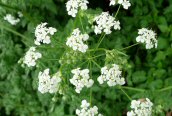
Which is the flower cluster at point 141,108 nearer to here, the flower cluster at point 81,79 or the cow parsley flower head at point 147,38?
the flower cluster at point 81,79

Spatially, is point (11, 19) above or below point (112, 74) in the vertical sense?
above

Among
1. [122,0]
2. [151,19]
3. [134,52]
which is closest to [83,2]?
[122,0]

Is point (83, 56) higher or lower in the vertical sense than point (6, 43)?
lower

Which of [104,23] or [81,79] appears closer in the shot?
[81,79]

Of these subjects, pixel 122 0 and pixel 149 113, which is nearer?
pixel 149 113

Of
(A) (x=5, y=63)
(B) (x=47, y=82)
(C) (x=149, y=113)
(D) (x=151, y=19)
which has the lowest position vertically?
(C) (x=149, y=113)

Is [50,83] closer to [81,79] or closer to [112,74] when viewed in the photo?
[81,79]

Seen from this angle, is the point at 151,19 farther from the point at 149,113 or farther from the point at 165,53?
the point at 149,113

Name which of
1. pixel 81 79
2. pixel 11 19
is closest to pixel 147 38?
pixel 81 79

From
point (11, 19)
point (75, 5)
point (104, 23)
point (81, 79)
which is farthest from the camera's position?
point (11, 19)
